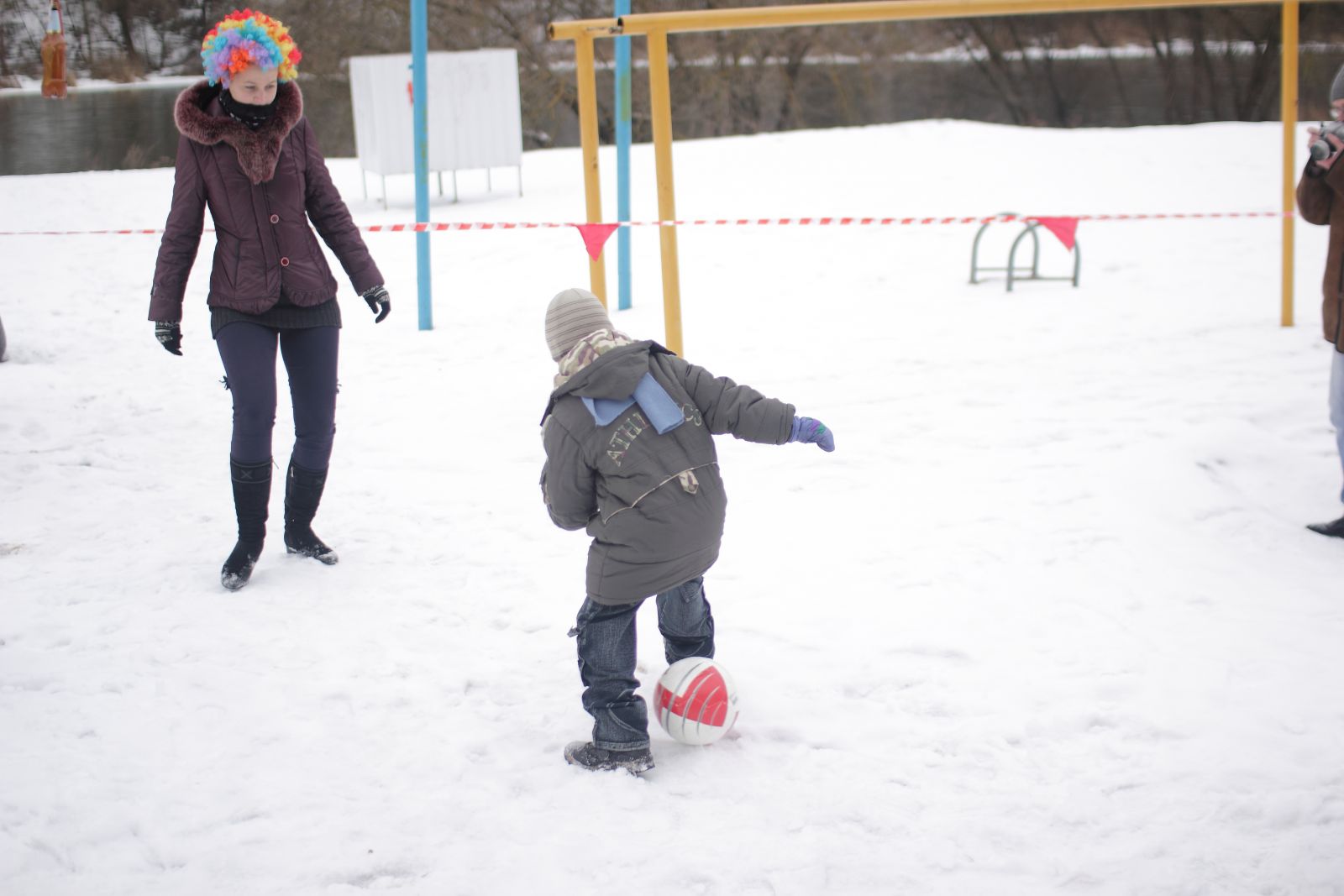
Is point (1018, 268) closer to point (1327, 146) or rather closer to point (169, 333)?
point (1327, 146)

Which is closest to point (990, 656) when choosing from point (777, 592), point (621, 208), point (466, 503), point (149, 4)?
point (777, 592)

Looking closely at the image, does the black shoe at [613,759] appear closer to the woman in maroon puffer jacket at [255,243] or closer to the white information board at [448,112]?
the woman in maroon puffer jacket at [255,243]

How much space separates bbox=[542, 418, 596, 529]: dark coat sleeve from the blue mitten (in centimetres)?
51

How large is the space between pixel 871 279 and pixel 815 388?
322cm

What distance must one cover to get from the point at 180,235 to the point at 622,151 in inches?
188

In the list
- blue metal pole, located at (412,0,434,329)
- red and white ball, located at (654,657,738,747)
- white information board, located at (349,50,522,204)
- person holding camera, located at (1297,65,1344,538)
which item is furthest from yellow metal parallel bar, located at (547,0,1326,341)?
white information board, located at (349,50,522,204)

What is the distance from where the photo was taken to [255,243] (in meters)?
3.94

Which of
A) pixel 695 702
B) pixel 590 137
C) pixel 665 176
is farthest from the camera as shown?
pixel 590 137

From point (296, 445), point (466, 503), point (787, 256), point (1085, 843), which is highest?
point (787, 256)

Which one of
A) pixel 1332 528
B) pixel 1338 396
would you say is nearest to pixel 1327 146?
pixel 1338 396

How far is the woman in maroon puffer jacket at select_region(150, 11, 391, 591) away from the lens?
151 inches

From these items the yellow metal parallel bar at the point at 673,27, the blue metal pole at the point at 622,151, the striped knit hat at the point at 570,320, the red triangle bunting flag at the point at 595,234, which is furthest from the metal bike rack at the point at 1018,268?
the striped knit hat at the point at 570,320

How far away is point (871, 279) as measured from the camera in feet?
31.4

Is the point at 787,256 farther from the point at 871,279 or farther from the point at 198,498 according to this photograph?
the point at 198,498
